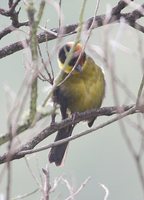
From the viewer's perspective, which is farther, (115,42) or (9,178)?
(115,42)

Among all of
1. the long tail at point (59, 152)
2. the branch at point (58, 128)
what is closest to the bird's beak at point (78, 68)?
the long tail at point (59, 152)

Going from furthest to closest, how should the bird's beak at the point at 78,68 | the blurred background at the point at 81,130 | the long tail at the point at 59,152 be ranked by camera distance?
the bird's beak at the point at 78,68 < the long tail at the point at 59,152 < the blurred background at the point at 81,130

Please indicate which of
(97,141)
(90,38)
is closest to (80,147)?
(97,141)

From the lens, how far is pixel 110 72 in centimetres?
190

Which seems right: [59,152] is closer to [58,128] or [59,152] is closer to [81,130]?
[58,128]

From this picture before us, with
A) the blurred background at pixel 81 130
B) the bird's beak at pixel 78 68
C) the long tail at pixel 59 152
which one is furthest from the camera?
the bird's beak at pixel 78 68

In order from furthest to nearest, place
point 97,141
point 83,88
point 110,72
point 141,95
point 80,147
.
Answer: point 80,147 < point 97,141 < point 83,88 < point 141,95 < point 110,72

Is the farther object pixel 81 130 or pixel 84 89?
pixel 81 130

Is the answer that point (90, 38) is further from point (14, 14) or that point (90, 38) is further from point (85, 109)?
point (85, 109)

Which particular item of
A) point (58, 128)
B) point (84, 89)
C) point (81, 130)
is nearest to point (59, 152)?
point (84, 89)

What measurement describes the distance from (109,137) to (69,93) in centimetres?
708

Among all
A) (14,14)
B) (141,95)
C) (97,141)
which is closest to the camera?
(141,95)

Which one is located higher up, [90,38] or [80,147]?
[90,38]

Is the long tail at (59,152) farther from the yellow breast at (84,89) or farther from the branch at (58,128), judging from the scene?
the branch at (58,128)
